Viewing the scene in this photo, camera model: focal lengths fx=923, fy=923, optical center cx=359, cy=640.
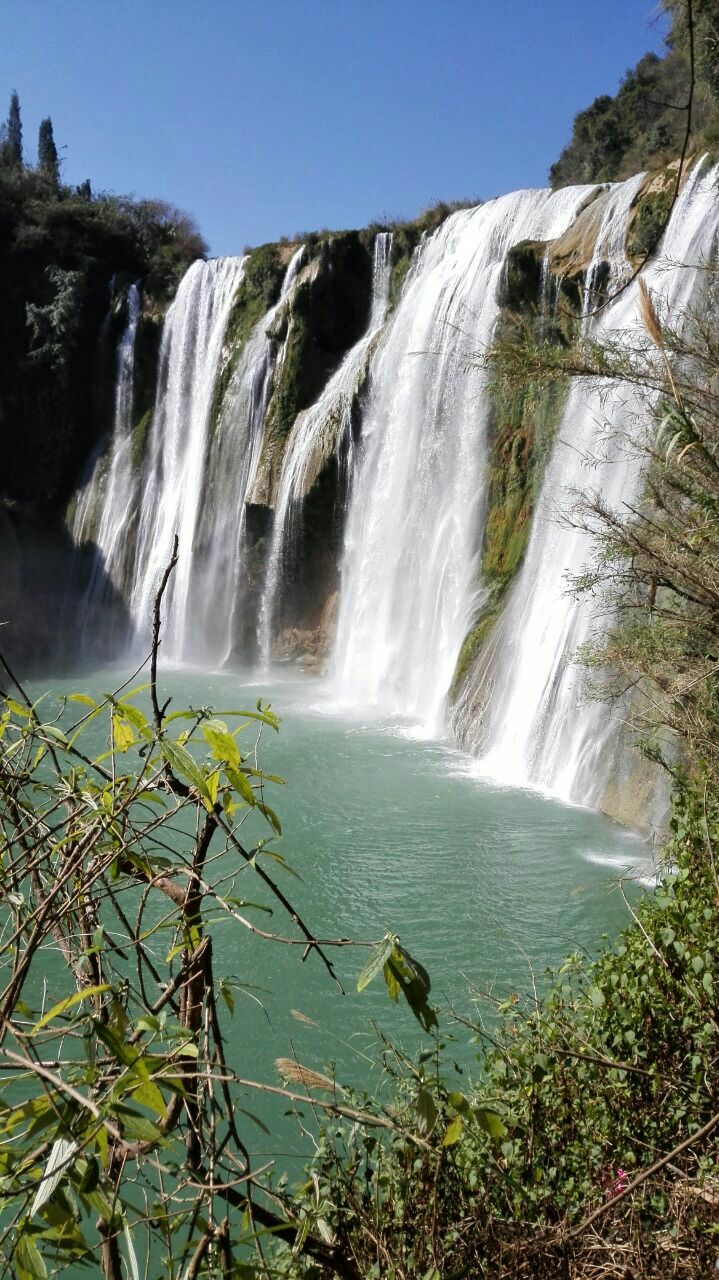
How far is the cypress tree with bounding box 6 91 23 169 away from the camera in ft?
106

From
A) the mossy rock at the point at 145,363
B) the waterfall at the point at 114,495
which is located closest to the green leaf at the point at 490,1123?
the waterfall at the point at 114,495

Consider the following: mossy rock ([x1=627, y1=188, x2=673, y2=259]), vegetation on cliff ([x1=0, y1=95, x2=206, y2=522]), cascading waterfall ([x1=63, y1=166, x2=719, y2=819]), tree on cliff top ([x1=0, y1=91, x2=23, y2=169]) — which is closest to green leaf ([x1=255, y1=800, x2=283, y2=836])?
cascading waterfall ([x1=63, y1=166, x2=719, y2=819])

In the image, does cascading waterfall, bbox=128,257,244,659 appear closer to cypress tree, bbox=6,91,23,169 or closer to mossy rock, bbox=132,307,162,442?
mossy rock, bbox=132,307,162,442

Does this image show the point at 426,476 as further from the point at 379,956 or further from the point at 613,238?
the point at 379,956

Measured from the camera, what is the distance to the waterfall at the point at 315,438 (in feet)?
62.2

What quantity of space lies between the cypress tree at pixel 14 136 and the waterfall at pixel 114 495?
38.1 feet

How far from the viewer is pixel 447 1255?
2.38 meters

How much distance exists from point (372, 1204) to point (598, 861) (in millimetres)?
6227

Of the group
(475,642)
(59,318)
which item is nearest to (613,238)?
(475,642)

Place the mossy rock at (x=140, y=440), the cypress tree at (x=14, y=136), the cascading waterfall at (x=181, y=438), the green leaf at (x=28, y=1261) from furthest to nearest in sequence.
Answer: the cypress tree at (x=14, y=136) < the mossy rock at (x=140, y=440) < the cascading waterfall at (x=181, y=438) < the green leaf at (x=28, y=1261)

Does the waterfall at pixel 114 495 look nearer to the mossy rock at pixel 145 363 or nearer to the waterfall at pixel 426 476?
the mossy rock at pixel 145 363

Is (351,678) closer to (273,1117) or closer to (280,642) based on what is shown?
(280,642)

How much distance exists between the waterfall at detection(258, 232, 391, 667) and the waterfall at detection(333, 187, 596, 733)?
59cm

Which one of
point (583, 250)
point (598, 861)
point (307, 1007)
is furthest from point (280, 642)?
point (307, 1007)
